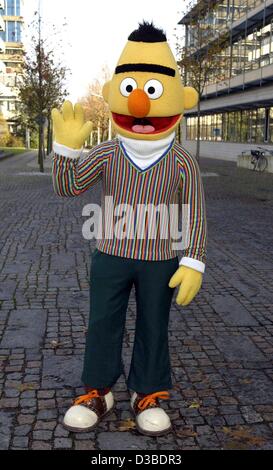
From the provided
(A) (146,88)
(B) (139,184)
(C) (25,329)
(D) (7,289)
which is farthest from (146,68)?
(D) (7,289)

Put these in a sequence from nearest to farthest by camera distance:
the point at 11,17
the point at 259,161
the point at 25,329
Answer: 1. the point at 25,329
2. the point at 259,161
3. the point at 11,17

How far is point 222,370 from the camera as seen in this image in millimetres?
3791

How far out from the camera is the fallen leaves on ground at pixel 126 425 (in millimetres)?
3028

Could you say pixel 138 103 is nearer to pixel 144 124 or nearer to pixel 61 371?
pixel 144 124

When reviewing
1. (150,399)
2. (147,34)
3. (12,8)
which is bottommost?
(150,399)

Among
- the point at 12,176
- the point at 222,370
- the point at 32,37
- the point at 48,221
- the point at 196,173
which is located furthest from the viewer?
the point at 32,37

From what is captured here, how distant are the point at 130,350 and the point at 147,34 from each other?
2.17 metres

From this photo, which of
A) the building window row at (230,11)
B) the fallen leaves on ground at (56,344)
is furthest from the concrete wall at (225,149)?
the fallen leaves on ground at (56,344)

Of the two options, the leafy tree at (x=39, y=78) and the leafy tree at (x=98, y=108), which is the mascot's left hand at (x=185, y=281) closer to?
the leafy tree at (x=39, y=78)

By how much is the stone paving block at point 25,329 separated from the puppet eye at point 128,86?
2080 mm

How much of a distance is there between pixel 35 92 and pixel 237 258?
52.5 feet

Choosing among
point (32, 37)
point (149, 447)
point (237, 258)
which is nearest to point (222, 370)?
point (149, 447)

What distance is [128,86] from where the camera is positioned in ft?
9.49

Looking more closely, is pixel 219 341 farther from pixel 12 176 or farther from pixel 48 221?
pixel 12 176
